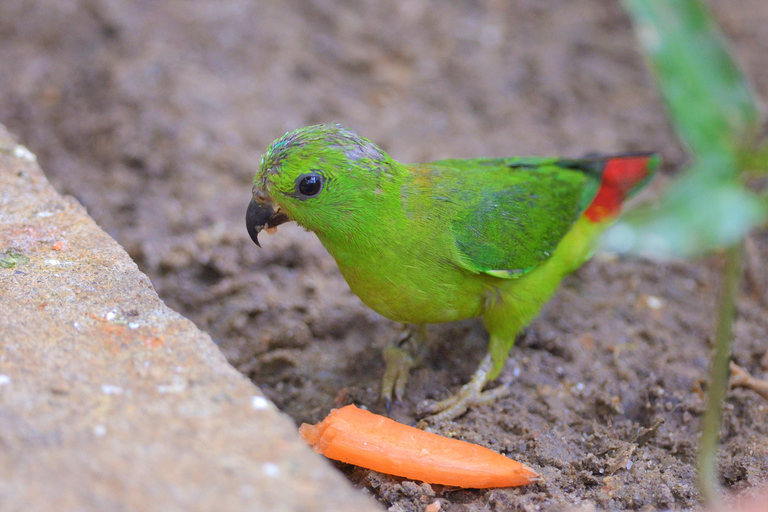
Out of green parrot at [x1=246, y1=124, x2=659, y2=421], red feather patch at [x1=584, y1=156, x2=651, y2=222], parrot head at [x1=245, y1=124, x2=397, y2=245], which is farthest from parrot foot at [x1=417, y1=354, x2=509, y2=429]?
red feather patch at [x1=584, y1=156, x2=651, y2=222]

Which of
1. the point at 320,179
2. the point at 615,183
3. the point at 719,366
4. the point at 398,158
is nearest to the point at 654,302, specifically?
the point at 615,183

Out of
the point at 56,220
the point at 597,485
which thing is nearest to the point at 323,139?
the point at 56,220

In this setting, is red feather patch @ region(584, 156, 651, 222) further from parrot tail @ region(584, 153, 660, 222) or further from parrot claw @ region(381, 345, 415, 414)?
parrot claw @ region(381, 345, 415, 414)

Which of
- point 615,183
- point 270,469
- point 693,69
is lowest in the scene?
point 615,183

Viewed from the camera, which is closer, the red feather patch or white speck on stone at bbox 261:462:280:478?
white speck on stone at bbox 261:462:280:478

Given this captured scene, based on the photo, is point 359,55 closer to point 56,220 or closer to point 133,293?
point 56,220

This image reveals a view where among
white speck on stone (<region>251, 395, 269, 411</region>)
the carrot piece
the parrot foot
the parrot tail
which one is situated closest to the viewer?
white speck on stone (<region>251, 395, 269, 411</region>)

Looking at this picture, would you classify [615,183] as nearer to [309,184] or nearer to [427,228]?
[427,228]
